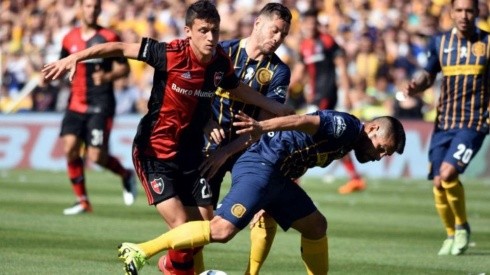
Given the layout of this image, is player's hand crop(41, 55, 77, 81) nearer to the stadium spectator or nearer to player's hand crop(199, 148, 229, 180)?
player's hand crop(199, 148, 229, 180)

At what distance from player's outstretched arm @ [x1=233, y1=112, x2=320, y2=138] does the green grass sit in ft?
8.22

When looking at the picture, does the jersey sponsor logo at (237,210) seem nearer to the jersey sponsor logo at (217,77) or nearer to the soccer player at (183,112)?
the soccer player at (183,112)

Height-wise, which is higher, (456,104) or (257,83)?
(257,83)

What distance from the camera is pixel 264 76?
10.5 meters

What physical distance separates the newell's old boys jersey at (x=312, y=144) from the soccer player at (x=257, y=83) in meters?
0.54

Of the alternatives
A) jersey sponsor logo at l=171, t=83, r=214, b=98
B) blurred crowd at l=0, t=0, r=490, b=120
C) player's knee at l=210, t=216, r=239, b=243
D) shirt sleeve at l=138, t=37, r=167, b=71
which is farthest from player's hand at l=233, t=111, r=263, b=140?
blurred crowd at l=0, t=0, r=490, b=120

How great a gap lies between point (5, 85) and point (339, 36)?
7509 mm

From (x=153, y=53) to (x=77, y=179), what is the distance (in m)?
7.18

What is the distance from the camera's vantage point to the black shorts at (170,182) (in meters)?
9.56

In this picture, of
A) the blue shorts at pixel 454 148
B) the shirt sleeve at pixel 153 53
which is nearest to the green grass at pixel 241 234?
the blue shorts at pixel 454 148

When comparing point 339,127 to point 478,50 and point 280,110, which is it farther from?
point 478,50

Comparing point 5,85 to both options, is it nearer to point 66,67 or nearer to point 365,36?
point 365,36

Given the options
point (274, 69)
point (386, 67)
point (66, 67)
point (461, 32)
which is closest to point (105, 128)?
point (461, 32)

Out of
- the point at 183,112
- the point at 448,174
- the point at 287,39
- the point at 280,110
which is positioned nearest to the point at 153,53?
the point at 183,112
